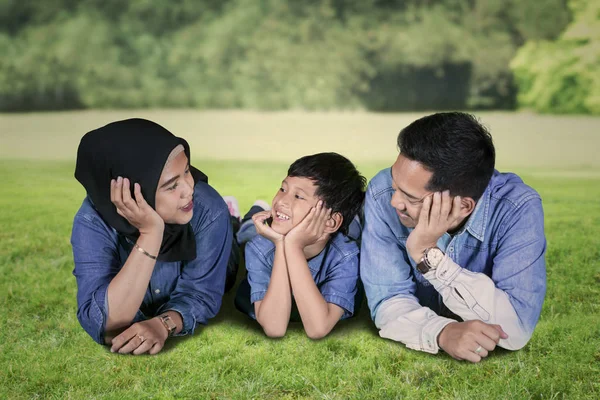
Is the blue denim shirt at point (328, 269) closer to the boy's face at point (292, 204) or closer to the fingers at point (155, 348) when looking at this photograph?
the boy's face at point (292, 204)

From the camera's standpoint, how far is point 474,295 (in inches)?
125

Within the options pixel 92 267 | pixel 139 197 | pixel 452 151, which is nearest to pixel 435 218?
pixel 452 151

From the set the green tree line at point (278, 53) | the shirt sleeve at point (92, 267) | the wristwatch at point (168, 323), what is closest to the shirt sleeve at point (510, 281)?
the wristwatch at point (168, 323)

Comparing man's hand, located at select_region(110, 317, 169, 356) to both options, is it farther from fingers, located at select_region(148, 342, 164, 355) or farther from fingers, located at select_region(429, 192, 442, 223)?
fingers, located at select_region(429, 192, 442, 223)

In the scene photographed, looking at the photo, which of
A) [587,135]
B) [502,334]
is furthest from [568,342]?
[587,135]

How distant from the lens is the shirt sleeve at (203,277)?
3.53m

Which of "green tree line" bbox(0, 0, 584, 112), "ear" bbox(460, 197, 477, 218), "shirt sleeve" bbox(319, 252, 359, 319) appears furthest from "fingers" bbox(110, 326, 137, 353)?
"green tree line" bbox(0, 0, 584, 112)

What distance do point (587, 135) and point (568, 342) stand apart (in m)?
8.62

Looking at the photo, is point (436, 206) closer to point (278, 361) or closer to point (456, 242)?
point (456, 242)

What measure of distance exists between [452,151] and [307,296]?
2.90 feet

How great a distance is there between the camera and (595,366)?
3348 mm

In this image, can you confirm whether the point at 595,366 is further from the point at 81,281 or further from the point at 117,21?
the point at 117,21

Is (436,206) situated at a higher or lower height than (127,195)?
lower

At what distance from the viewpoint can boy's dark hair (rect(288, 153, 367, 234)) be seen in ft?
11.3
